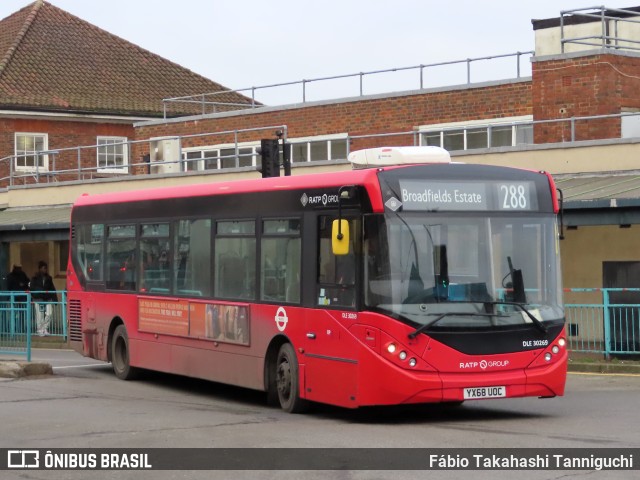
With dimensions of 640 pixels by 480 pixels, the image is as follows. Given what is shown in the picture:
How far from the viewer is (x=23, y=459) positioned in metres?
11.2

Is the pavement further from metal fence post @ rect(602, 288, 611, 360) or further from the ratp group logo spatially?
the ratp group logo

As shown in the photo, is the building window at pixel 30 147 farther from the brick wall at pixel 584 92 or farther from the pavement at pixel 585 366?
the pavement at pixel 585 366

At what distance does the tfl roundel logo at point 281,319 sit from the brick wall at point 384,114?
60.0 ft

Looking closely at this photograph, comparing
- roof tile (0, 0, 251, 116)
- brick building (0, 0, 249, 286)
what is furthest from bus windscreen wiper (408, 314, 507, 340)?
roof tile (0, 0, 251, 116)

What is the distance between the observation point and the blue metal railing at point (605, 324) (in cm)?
2048

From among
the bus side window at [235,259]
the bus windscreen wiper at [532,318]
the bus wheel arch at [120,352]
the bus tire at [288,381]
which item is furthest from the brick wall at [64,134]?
the bus windscreen wiper at [532,318]

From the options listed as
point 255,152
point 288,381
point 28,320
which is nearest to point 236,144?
point 255,152

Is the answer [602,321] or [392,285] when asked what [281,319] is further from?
[602,321]

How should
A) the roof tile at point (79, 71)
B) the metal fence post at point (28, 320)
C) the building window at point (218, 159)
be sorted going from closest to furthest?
1. the metal fence post at point (28, 320)
2. the building window at point (218, 159)
3. the roof tile at point (79, 71)

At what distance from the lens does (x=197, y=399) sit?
1716 cm

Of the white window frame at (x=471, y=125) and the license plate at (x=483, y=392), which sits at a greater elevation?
the white window frame at (x=471, y=125)

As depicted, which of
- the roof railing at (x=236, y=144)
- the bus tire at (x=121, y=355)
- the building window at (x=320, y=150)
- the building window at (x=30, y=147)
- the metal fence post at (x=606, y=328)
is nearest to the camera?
the bus tire at (x=121, y=355)

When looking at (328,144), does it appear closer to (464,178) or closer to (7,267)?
(7,267)

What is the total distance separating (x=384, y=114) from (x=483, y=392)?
22262 mm
